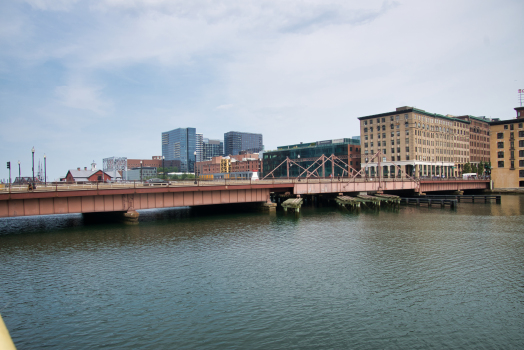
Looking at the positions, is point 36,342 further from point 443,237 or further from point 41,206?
point 443,237

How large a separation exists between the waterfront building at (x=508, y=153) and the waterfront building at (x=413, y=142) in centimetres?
2040

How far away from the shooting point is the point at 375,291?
2348 centimetres

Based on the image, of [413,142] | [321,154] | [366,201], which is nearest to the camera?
[366,201]

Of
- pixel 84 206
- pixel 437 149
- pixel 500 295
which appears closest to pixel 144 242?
pixel 84 206

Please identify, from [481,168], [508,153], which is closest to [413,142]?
[508,153]

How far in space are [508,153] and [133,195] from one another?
13256 cm

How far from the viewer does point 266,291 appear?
23.6 m

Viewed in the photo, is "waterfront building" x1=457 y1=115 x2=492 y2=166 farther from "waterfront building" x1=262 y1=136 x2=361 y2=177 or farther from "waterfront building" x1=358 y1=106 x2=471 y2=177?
"waterfront building" x1=262 y1=136 x2=361 y2=177

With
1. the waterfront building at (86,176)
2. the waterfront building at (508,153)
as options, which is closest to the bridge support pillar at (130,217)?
the waterfront building at (86,176)

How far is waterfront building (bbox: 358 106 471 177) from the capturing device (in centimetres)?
13712

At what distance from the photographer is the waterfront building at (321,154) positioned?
158 metres

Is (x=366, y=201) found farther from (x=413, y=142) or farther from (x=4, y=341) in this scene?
(x=4, y=341)

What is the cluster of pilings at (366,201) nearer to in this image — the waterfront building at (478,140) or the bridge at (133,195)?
the bridge at (133,195)

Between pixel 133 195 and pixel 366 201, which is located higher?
pixel 133 195
